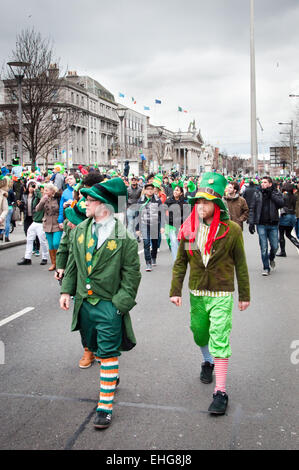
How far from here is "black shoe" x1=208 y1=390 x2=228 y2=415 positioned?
3.77m

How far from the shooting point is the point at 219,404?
380 centimetres

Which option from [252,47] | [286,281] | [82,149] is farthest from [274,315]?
[82,149]

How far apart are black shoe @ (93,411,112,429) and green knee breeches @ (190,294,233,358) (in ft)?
3.08

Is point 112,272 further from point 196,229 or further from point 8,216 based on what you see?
point 8,216

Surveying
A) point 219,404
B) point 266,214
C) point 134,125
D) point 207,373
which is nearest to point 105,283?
point 219,404

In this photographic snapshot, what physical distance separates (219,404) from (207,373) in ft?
2.05

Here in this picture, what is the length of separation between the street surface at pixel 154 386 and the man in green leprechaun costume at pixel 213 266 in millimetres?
460

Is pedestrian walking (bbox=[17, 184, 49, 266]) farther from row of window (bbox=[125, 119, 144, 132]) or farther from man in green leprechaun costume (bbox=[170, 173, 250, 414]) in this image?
row of window (bbox=[125, 119, 144, 132])

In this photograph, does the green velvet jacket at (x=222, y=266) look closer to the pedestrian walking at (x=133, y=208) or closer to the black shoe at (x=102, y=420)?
the black shoe at (x=102, y=420)

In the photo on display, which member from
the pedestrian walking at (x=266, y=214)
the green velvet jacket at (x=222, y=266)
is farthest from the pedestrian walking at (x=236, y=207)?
the green velvet jacket at (x=222, y=266)

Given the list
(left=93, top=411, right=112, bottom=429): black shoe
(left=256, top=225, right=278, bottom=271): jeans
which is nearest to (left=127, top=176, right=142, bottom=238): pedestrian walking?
(left=256, top=225, right=278, bottom=271): jeans

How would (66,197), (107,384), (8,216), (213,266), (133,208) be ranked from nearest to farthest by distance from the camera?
(107,384) < (213,266) < (66,197) < (133,208) < (8,216)

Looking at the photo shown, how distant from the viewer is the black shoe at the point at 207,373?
4.42 m

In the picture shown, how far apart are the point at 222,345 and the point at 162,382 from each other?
78 centimetres
